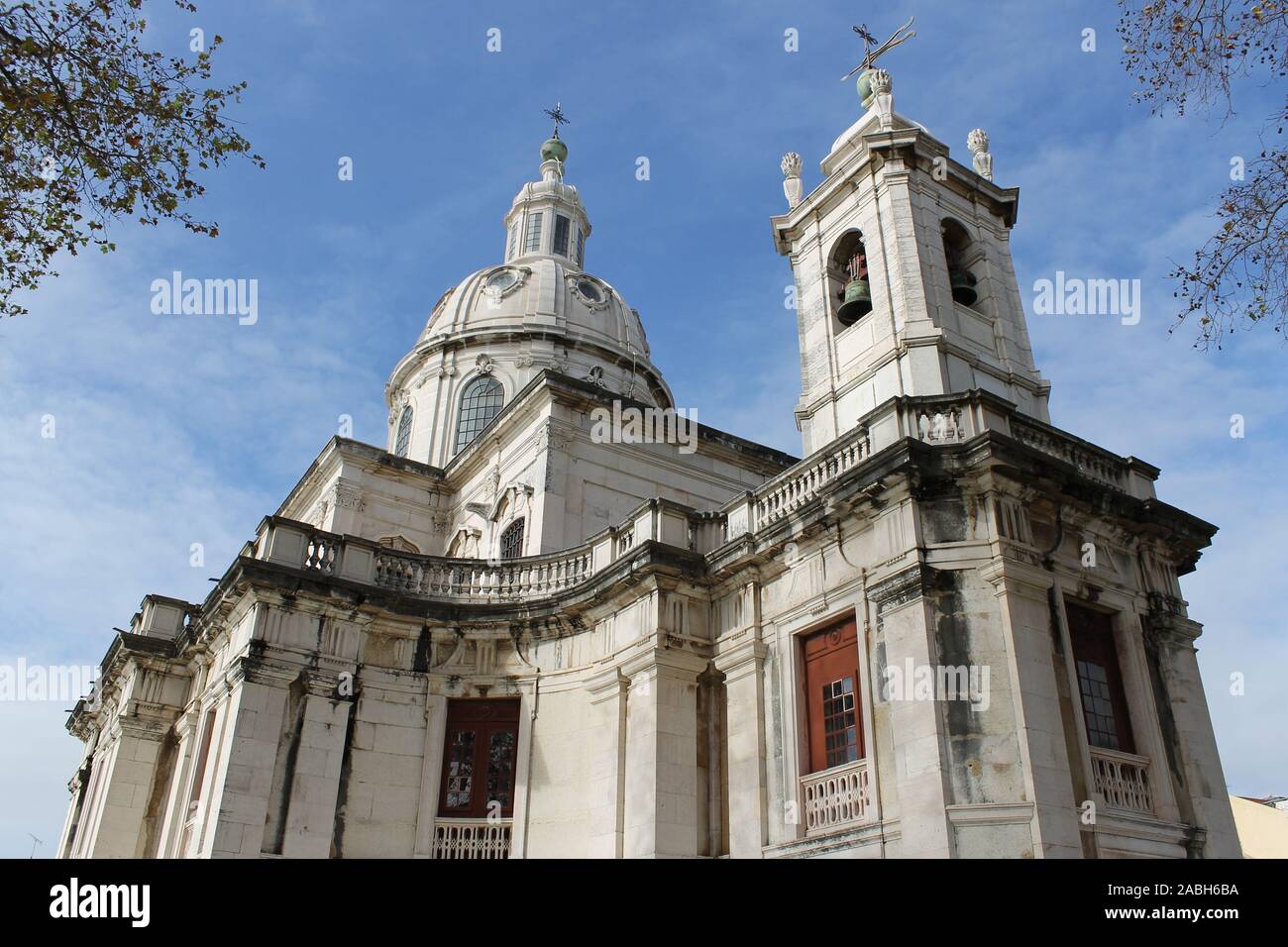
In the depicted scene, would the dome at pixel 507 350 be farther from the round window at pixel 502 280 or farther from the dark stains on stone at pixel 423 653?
the dark stains on stone at pixel 423 653

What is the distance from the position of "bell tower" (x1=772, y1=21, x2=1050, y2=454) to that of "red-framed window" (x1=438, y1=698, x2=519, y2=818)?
731cm

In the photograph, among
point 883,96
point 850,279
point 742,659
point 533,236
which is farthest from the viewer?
point 533,236

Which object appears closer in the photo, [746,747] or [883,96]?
[746,747]

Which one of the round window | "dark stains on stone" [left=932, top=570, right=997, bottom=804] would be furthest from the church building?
the round window

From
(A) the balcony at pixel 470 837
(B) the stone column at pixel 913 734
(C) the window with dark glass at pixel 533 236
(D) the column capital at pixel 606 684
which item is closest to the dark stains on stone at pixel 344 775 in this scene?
(A) the balcony at pixel 470 837

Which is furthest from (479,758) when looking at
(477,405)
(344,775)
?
(477,405)

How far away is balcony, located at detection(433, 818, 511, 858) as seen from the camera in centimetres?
1750

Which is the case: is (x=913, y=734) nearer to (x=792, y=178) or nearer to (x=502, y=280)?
(x=792, y=178)

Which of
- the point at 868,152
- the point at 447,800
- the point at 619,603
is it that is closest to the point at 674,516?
the point at 619,603

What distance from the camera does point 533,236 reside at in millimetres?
43156

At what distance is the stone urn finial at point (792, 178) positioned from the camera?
69.5ft

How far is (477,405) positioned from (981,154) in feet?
59.3

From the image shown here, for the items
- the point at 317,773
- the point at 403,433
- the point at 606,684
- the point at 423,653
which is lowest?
the point at 317,773

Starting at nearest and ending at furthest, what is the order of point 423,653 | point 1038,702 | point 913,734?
point 1038,702, point 913,734, point 423,653
